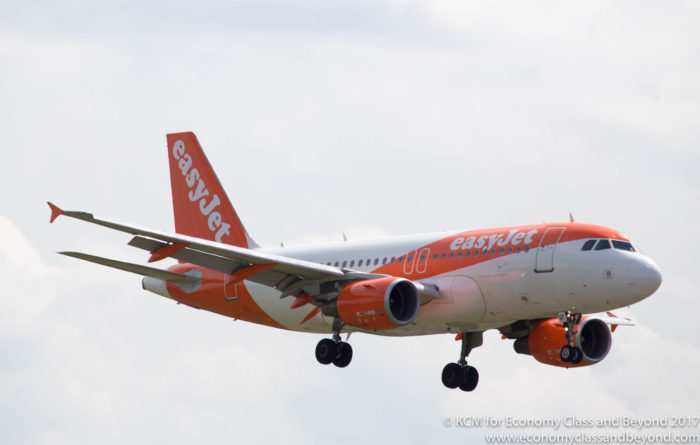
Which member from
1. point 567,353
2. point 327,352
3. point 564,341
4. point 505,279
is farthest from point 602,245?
point 327,352

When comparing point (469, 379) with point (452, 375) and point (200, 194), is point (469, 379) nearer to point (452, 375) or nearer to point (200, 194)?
point (452, 375)

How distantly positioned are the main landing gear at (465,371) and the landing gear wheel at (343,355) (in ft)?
16.0

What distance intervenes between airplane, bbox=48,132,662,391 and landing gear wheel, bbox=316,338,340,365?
0.04 metres

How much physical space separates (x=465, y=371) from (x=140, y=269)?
1342 centimetres

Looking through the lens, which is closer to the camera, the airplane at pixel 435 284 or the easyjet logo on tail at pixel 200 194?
the airplane at pixel 435 284

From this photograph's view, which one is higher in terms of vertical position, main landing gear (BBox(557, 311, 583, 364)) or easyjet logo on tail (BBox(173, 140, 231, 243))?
easyjet logo on tail (BBox(173, 140, 231, 243))

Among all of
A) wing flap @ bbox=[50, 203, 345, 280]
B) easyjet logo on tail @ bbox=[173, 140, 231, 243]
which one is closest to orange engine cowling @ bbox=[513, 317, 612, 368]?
wing flap @ bbox=[50, 203, 345, 280]

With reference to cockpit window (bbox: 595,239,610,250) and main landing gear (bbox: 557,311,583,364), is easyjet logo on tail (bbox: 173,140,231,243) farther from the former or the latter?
cockpit window (bbox: 595,239,610,250)

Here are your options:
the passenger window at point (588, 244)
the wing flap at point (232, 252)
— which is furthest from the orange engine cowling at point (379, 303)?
the passenger window at point (588, 244)

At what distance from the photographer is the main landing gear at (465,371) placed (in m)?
53.6

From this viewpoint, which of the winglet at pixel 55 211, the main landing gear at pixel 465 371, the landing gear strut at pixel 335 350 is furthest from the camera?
the main landing gear at pixel 465 371

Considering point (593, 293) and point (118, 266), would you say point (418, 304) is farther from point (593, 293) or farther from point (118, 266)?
point (118, 266)

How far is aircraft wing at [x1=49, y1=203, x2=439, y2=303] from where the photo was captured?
151ft

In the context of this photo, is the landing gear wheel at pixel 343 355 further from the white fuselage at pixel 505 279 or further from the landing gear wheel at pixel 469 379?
the landing gear wheel at pixel 469 379
